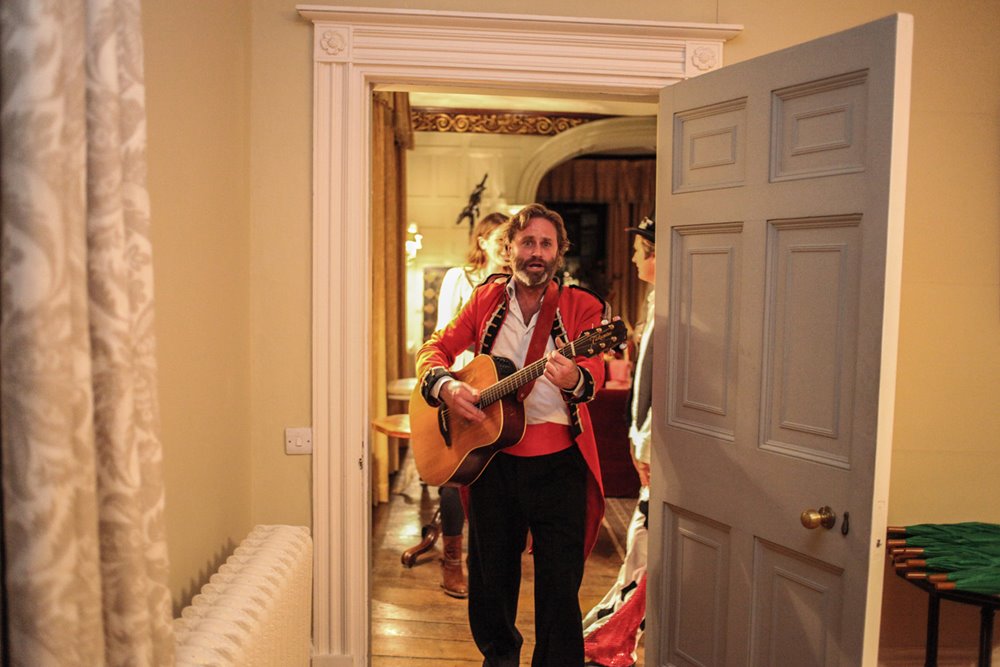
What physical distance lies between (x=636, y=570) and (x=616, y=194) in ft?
26.6

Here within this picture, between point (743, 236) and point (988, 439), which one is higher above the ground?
point (743, 236)

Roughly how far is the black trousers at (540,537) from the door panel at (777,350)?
25cm

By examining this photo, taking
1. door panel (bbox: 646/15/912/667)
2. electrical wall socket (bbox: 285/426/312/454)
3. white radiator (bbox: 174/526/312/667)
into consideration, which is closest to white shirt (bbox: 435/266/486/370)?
electrical wall socket (bbox: 285/426/312/454)

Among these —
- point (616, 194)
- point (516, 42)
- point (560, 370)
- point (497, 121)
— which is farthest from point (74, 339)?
point (616, 194)

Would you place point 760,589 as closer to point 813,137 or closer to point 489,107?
point 813,137

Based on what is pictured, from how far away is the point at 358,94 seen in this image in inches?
95.8

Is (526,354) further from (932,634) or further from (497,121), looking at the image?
(497,121)

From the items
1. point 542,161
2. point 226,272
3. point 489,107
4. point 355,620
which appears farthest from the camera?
point 542,161

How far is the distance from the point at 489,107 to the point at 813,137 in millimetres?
6429

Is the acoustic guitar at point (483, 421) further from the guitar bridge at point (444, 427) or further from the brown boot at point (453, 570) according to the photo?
the brown boot at point (453, 570)

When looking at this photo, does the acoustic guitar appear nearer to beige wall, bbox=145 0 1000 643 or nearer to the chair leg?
beige wall, bbox=145 0 1000 643

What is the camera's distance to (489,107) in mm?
7945

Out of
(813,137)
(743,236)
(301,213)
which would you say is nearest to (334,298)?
(301,213)

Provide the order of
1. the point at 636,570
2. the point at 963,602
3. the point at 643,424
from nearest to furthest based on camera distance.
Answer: the point at 963,602 → the point at 643,424 → the point at 636,570
